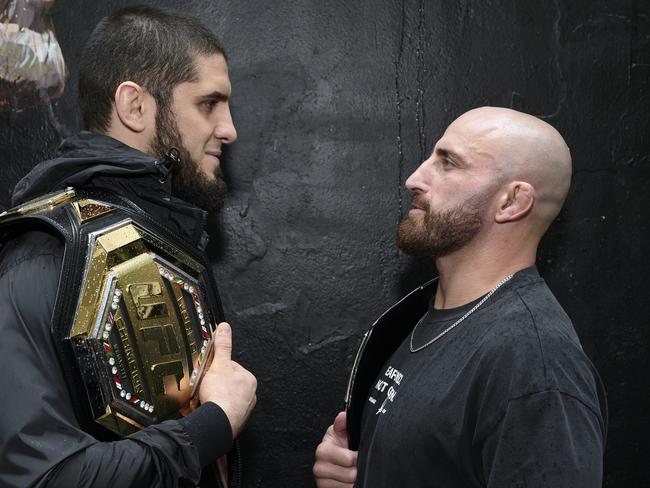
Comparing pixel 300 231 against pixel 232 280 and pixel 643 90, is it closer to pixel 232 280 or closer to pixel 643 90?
pixel 232 280

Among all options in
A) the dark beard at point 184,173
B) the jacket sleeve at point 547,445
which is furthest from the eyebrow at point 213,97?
the jacket sleeve at point 547,445

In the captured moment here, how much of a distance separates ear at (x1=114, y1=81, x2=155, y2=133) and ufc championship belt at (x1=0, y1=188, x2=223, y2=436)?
0.22 metres

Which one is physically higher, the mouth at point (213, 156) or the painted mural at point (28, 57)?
the painted mural at point (28, 57)

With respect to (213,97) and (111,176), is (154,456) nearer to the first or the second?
(111,176)

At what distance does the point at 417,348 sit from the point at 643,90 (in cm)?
136

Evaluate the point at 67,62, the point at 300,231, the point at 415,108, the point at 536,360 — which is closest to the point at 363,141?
the point at 415,108

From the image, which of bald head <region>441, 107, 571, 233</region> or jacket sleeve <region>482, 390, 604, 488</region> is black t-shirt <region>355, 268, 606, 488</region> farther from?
bald head <region>441, 107, 571, 233</region>

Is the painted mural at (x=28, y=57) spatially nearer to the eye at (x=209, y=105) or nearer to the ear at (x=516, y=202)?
the eye at (x=209, y=105)

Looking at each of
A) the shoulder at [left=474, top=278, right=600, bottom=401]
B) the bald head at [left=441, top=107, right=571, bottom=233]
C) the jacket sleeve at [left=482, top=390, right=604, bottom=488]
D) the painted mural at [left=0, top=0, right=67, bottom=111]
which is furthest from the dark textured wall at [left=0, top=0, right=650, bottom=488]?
the jacket sleeve at [left=482, top=390, right=604, bottom=488]

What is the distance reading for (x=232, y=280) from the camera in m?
2.40

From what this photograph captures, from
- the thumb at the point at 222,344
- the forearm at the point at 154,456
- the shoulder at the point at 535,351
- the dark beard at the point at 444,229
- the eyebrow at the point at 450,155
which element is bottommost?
the forearm at the point at 154,456

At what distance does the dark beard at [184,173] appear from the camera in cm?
176

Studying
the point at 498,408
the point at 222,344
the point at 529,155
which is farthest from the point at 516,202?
the point at 222,344

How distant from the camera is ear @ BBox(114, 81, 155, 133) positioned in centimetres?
173
